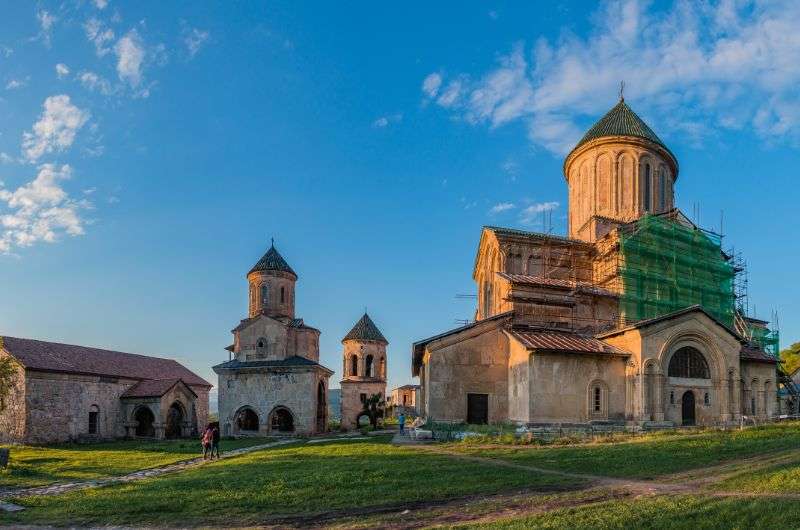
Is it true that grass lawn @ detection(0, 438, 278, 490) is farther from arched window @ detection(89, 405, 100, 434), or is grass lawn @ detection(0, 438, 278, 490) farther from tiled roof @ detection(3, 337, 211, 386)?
tiled roof @ detection(3, 337, 211, 386)

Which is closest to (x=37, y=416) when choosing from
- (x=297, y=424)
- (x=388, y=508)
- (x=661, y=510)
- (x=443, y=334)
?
(x=297, y=424)

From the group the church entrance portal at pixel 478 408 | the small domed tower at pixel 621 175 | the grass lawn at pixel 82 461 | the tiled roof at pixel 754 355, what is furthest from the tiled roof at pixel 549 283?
the grass lawn at pixel 82 461

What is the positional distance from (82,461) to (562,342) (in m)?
17.6

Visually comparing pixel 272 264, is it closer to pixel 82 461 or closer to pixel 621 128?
pixel 82 461

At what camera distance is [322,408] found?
111ft

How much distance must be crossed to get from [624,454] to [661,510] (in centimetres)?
656

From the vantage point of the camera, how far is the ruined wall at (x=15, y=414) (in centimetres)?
2881

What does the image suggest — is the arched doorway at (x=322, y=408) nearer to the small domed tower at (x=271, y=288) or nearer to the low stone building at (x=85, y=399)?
the small domed tower at (x=271, y=288)

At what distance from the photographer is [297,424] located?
30484 millimetres

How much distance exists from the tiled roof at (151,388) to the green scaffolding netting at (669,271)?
24.3 metres

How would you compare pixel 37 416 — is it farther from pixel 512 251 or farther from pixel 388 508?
pixel 388 508

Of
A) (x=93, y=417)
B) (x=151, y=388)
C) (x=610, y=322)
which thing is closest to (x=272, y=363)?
(x=151, y=388)

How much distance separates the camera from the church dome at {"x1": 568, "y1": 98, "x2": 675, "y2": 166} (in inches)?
1202

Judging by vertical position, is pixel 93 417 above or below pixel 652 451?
below
